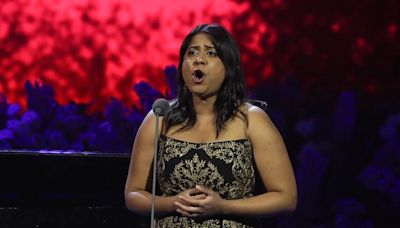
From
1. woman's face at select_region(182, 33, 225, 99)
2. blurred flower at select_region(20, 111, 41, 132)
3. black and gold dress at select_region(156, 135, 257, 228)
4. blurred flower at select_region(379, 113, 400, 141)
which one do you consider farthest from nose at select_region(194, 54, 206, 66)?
blurred flower at select_region(379, 113, 400, 141)

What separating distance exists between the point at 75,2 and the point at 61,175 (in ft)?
4.10

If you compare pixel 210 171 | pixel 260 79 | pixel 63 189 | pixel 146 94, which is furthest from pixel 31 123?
pixel 210 171

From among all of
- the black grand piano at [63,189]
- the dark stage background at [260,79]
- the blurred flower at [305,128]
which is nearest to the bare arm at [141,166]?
the black grand piano at [63,189]

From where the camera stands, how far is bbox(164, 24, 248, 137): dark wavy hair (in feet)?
6.91

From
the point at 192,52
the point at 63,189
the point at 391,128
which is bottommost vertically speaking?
the point at 63,189

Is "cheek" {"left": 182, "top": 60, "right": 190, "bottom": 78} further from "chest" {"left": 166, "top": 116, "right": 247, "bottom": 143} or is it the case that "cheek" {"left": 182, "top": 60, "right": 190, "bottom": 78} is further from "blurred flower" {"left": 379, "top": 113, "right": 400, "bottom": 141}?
"blurred flower" {"left": 379, "top": 113, "right": 400, "bottom": 141}

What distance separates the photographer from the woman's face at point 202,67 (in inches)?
82.1

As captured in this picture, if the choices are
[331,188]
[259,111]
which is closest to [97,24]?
[331,188]

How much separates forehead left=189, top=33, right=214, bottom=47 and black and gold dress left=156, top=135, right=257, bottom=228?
0.97ft

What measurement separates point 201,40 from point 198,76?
0.36 feet

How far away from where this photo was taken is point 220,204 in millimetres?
1981

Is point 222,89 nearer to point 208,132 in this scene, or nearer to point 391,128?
point 208,132

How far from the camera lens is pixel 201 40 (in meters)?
2.11

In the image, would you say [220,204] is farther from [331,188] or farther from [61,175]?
[331,188]
